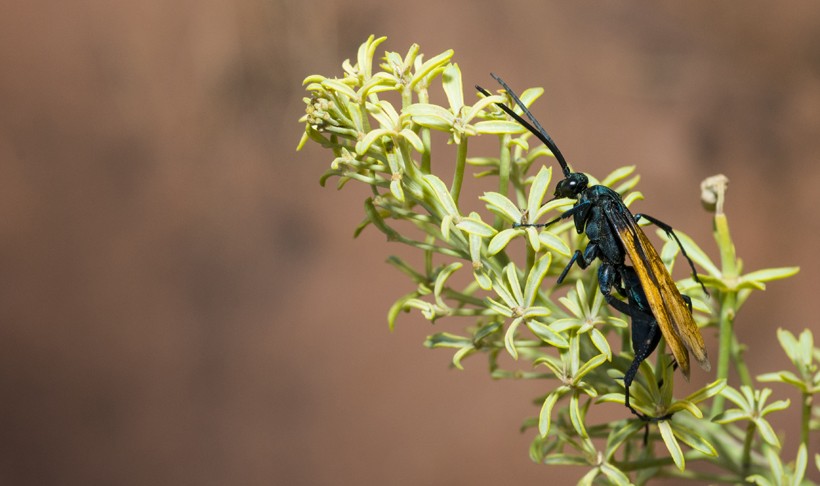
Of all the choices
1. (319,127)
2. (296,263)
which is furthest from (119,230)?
(319,127)

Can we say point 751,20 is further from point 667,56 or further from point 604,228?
point 604,228

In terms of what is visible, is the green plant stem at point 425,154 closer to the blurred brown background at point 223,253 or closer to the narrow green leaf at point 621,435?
the narrow green leaf at point 621,435

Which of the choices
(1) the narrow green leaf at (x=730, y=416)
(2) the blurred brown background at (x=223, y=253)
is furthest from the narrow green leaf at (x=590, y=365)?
(2) the blurred brown background at (x=223, y=253)

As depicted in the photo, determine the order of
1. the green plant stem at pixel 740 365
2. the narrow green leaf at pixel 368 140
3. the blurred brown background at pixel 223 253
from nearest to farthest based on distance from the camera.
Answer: the narrow green leaf at pixel 368 140, the green plant stem at pixel 740 365, the blurred brown background at pixel 223 253

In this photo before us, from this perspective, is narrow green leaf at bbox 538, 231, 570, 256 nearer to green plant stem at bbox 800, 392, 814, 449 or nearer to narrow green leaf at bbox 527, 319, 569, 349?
narrow green leaf at bbox 527, 319, 569, 349

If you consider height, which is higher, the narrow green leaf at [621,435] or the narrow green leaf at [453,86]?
the narrow green leaf at [453,86]

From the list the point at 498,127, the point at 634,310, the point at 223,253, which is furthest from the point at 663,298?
the point at 223,253
